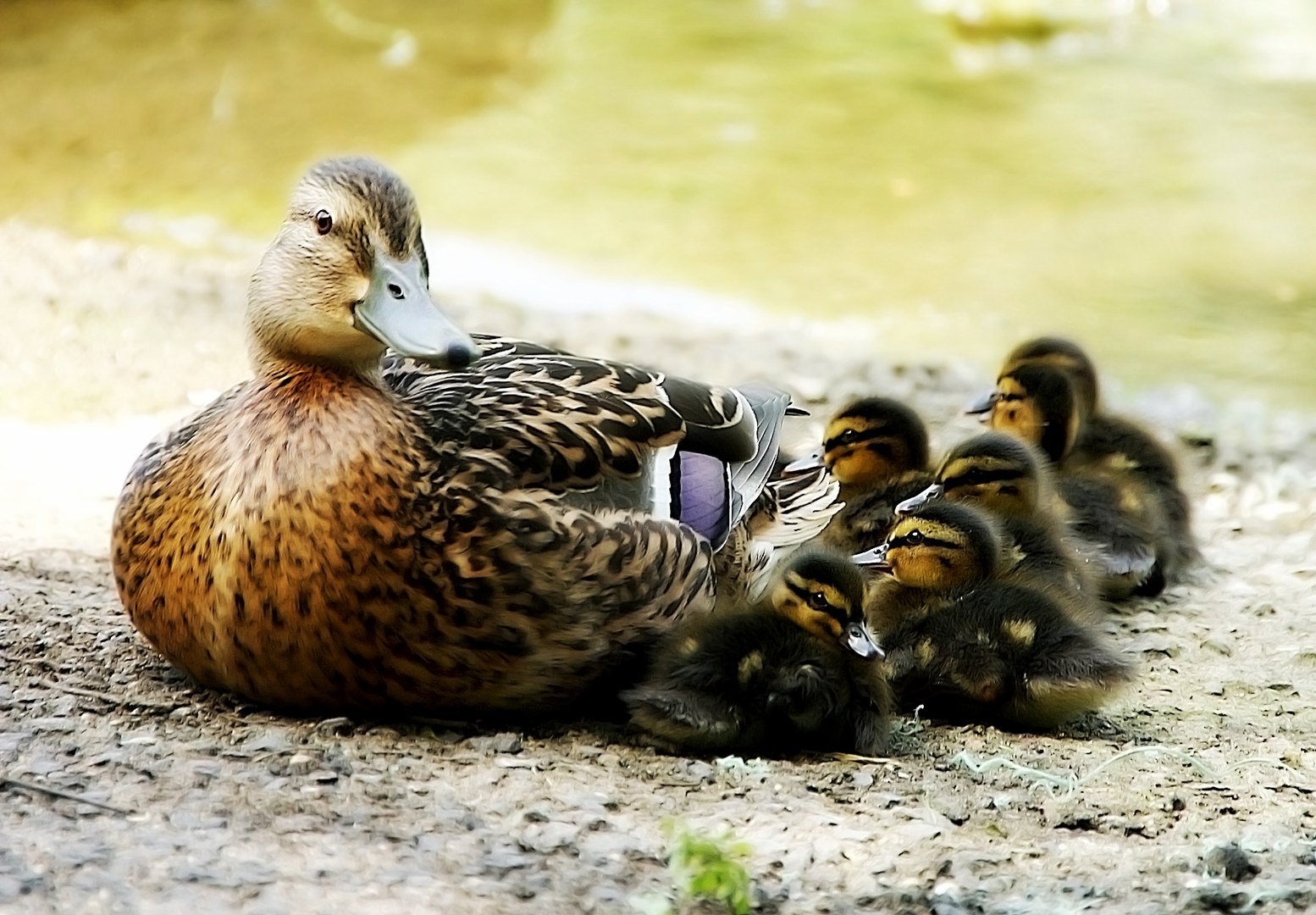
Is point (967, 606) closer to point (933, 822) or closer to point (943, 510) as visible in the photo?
point (943, 510)

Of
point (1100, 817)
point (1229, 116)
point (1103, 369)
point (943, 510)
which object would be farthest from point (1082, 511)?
point (1229, 116)

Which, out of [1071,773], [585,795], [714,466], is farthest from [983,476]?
[585,795]

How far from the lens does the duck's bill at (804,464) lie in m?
4.66

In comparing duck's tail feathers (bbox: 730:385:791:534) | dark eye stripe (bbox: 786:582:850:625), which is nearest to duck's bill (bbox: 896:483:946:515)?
duck's tail feathers (bbox: 730:385:791:534)

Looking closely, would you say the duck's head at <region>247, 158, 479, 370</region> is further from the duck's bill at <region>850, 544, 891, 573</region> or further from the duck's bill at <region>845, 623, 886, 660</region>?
the duck's bill at <region>850, 544, 891, 573</region>

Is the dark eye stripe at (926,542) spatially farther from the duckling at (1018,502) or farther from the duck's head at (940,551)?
the duckling at (1018,502)

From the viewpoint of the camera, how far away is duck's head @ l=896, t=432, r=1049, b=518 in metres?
4.53

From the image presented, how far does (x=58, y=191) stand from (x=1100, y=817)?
6.53 metres

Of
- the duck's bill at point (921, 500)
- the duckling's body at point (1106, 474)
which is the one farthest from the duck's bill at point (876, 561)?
the duckling's body at point (1106, 474)

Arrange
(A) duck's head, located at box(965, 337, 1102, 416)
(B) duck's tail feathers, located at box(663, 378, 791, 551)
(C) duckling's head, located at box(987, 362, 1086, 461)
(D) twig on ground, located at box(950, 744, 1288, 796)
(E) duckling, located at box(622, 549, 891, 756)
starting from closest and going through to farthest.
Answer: (D) twig on ground, located at box(950, 744, 1288, 796) → (E) duckling, located at box(622, 549, 891, 756) → (B) duck's tail feathers, located at box(663, 378, 791, 551) → (C) duckling's head, located at box(987, 362, 1086, 461) → (A) duck's head, located at box(965, 337, 1102, 416)

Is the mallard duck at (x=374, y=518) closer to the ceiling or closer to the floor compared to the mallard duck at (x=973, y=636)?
closer to the ceiling

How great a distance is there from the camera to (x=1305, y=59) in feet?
41.2

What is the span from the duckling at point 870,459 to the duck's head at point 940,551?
0.55 meters

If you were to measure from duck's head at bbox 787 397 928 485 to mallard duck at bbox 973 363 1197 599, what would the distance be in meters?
0.42
